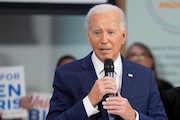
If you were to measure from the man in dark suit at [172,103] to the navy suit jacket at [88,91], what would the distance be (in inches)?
11.0

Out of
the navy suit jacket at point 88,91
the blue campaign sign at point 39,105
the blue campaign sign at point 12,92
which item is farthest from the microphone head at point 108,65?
the blue campaign sign at point 39,105

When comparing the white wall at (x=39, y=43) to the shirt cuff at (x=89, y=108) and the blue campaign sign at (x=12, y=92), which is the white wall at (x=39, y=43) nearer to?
the blue campaign sign at (x=12, y=92)

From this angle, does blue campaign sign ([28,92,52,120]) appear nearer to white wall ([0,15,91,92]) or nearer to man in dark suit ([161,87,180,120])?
white wall ([0,15,91,92])

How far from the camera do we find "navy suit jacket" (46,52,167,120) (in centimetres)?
147

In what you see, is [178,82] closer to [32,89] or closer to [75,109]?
[32,89]

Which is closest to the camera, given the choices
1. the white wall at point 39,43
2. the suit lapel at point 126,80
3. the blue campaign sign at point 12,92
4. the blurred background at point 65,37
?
the suit lapel at point 126,80

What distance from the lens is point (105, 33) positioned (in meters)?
1.44

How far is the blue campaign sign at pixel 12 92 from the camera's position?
3.25 meters

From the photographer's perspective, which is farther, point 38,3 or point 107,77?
point 38,3

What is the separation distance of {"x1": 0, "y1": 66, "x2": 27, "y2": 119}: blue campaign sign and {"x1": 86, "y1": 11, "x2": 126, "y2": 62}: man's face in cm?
188

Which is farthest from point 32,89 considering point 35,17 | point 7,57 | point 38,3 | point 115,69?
point 115,69

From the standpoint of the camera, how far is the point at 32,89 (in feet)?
13.9

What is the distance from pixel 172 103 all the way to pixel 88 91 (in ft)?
1.63

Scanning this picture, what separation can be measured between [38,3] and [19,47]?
76 centimetres
